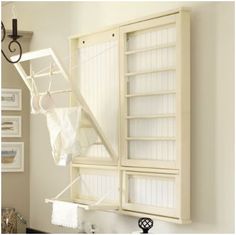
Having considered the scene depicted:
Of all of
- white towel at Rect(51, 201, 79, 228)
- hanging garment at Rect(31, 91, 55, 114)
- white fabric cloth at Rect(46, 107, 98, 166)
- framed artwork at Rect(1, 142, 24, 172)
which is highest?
hanging garment at Rect(31, 91, 55, 114)

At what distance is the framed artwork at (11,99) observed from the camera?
456 centimetres

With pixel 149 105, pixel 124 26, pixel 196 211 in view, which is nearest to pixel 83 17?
pixel 124 26

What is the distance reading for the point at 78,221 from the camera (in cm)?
362

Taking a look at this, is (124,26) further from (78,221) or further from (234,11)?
(78,221)

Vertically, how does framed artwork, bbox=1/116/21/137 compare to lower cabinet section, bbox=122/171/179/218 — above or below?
above

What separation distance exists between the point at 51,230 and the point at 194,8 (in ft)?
6.54

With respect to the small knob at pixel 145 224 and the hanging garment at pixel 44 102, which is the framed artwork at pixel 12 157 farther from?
the small knob at pixel 145 224

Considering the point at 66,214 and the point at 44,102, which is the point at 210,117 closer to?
A: the point at 44,102

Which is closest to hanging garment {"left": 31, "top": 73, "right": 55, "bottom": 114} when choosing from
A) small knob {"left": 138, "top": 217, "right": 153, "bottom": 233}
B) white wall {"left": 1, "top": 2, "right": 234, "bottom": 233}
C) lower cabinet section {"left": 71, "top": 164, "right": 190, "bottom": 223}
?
lower cabinet section {"left": 71, "top": 164, "right": 190, "bottom": 223}

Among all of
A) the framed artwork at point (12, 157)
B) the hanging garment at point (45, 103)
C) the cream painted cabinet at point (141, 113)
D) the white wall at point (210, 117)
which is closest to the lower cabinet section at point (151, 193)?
the cream painted cabinet at point (141, 113)

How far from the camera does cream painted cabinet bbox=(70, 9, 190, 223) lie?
3.13 meters

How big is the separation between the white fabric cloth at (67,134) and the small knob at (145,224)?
0.56 m

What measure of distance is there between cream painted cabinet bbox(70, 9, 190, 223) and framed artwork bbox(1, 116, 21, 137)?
79cm

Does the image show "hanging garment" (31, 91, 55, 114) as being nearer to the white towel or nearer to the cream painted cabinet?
the cream painted cabinet
